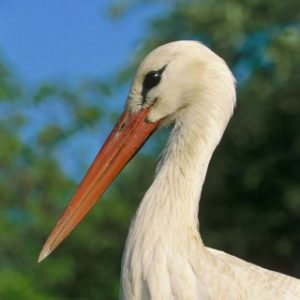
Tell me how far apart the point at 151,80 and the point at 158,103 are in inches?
4.2

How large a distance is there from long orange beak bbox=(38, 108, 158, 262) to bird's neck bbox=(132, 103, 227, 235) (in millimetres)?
224

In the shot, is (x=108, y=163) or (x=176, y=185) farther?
(x=108, y=163)

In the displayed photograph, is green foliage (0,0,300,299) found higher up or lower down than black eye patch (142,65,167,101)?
lower down

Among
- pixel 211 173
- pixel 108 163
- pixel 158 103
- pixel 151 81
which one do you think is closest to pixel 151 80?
pixel 151 81

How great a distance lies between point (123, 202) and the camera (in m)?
15.4

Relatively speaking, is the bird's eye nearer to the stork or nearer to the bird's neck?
the stork

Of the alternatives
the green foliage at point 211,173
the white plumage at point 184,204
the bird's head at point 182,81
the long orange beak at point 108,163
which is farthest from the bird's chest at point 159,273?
the green foliage at point 211,173

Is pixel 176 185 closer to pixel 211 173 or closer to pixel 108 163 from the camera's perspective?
pixel 108 163

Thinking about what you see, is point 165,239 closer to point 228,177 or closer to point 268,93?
point 268,93

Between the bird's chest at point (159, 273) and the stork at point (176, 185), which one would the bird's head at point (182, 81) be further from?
the bird's chest at point (159, 273)

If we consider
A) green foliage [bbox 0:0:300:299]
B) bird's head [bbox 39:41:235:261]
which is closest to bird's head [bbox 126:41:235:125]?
bird's head [bbox 39:41:235:261]

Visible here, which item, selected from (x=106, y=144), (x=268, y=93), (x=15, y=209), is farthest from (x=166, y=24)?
(x=106, y=144)

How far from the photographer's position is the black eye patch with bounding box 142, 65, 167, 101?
15.6 ft

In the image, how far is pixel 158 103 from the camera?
4.85m
